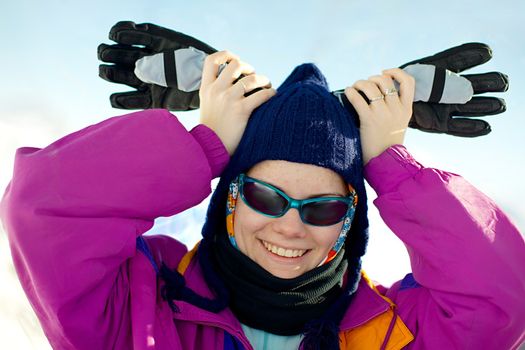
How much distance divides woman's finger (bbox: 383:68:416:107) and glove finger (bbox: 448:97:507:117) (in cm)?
31

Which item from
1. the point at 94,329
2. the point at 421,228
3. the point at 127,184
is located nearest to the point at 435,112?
the point at 421,228

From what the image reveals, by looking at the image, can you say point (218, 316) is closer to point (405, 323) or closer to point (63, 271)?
point (63, 271)

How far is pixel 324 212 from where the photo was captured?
231 cm

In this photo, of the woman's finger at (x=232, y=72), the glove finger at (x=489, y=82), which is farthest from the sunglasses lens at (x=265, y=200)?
the glove finger at (x=489, y=82)

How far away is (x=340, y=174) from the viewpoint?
2.34 meters

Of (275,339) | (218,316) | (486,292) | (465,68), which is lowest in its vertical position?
(275,339)

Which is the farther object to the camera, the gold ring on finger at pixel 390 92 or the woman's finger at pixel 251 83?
the gold ring on finger at pixel 390 92

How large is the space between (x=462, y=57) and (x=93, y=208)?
1.91 m

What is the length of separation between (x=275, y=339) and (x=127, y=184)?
1008 millimetres

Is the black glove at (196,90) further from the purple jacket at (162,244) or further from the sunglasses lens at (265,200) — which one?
the sunglasses lens at (265,200)

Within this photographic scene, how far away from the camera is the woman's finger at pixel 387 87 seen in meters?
2.54

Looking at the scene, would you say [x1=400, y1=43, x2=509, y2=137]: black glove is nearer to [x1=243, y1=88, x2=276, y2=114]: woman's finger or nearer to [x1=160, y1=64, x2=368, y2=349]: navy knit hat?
[x1=160, y1=64, x2=368, y2=349]: navy knit hat

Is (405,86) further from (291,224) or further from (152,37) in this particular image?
(152,37)

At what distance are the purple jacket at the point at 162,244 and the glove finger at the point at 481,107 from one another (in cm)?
52
